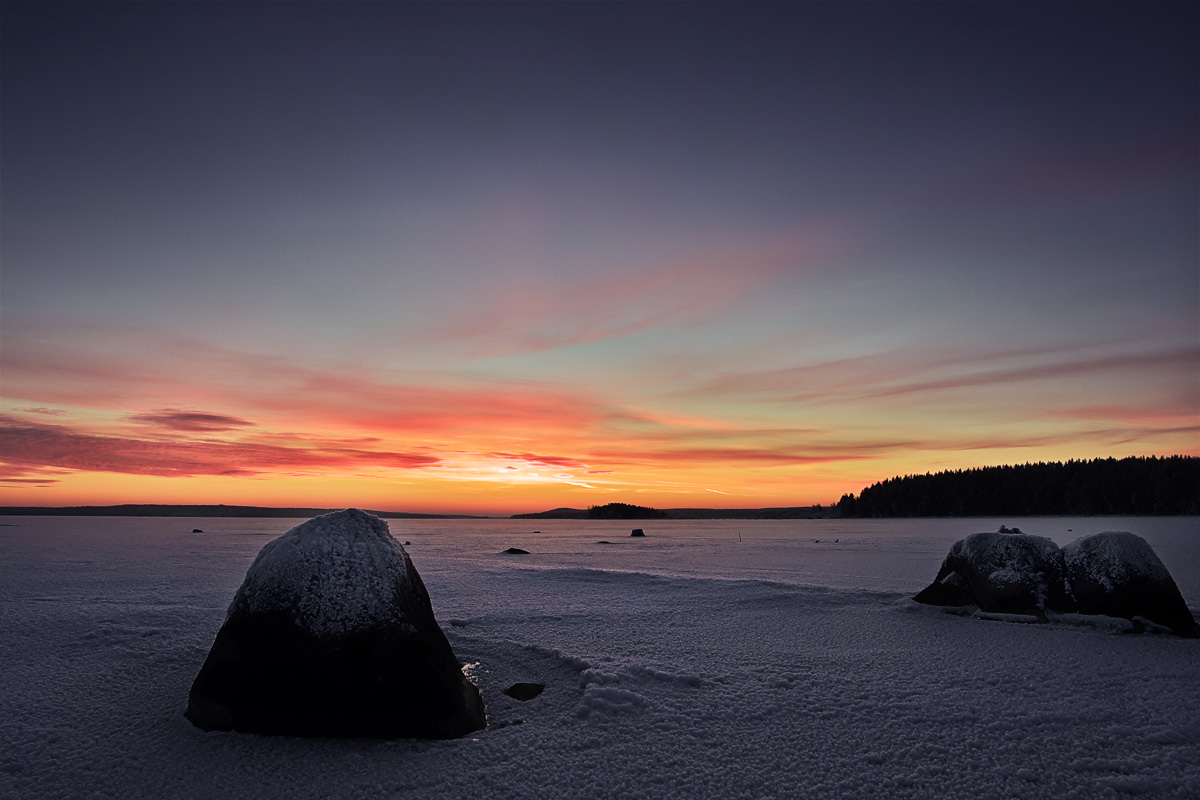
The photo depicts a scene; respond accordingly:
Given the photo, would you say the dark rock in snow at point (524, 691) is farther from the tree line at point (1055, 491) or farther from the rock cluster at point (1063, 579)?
the tree line at point (1055, 491)

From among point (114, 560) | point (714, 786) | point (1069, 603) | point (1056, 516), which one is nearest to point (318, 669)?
point (714, 786)

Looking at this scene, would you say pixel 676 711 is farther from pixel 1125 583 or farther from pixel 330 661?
pixel 1125 583

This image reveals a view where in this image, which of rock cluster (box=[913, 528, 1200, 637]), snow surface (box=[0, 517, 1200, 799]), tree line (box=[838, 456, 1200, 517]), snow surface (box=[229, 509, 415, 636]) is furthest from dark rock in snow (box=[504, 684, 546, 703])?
tree line (box=[838, 456, 1200, 517])

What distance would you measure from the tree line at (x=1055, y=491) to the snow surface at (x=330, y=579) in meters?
88.6

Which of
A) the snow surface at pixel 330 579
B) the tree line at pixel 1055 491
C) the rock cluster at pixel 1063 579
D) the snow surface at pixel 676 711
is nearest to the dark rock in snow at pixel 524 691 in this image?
the snow surface at pixel 676 711

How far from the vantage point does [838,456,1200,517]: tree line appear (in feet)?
227

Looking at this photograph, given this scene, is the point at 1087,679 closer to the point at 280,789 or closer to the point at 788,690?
the point at 788,690

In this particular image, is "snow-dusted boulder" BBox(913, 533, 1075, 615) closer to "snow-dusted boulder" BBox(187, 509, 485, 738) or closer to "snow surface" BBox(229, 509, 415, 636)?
"snow-dusted boulder" BBox(187, 509, 485, 738)

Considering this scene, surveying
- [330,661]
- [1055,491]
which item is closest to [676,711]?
[330,661]

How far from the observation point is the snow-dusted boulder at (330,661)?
3559mm

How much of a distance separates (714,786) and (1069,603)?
19.7ft

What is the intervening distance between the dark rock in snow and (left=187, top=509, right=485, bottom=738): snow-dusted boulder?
16.3 inches

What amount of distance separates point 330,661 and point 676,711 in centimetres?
213

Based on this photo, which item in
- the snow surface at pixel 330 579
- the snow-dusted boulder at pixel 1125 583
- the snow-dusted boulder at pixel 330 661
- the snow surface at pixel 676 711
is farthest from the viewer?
the snow-dusted boulder at pixel 1125 583
